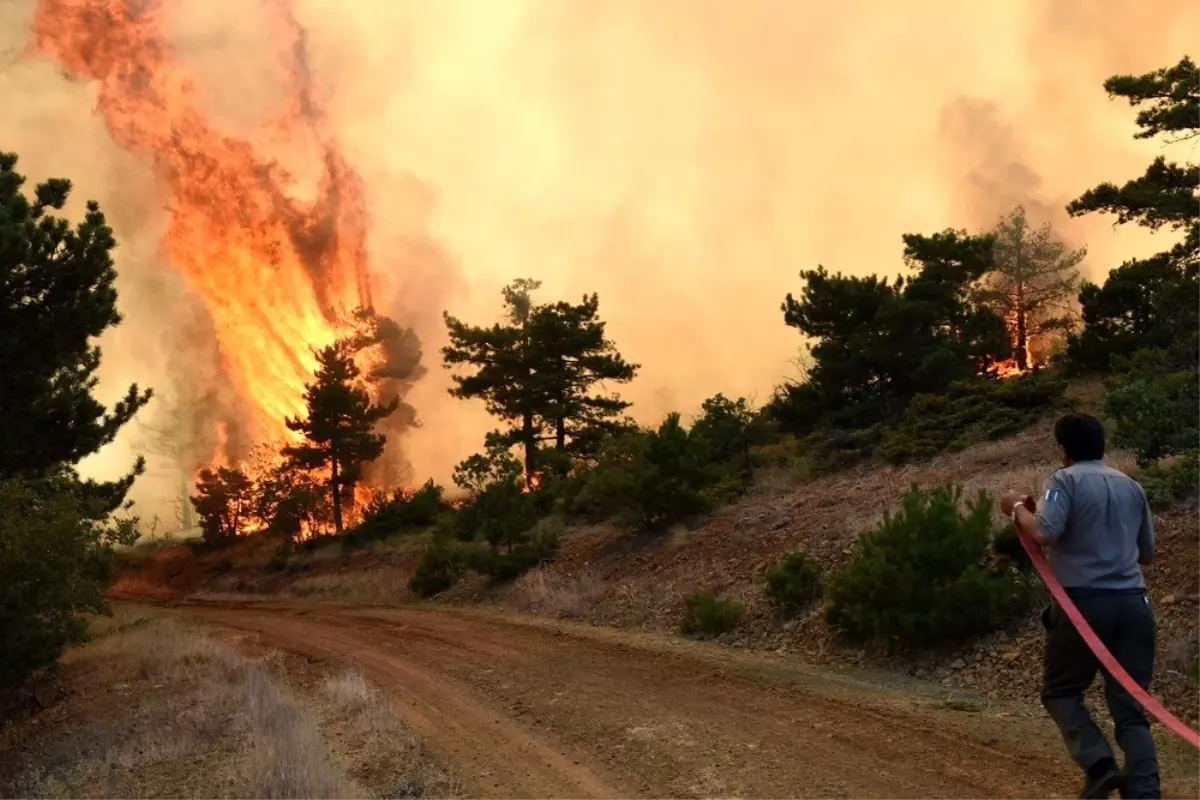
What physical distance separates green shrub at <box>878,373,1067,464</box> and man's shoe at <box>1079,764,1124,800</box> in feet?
62.6

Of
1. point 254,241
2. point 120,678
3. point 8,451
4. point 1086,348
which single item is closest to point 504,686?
point 120,678

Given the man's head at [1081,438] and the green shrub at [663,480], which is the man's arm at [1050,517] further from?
the green shrub at [663,480]

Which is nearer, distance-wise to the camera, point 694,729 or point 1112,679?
point 1112,679

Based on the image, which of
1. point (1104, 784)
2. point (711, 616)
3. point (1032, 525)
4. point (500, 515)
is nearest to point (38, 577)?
point (711, 616)

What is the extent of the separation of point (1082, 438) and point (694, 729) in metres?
4.93

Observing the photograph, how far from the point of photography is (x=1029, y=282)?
50031 millimetres

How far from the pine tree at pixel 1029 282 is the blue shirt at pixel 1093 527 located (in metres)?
48.0

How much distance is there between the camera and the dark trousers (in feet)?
14.8

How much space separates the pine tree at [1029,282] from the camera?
4881 centimetres

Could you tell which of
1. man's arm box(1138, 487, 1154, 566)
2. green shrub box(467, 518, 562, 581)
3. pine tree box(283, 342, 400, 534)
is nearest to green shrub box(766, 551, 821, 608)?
man's arm box(1138, 487, 1154, 566)

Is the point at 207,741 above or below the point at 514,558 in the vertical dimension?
below

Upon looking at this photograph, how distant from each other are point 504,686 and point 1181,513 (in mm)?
9778

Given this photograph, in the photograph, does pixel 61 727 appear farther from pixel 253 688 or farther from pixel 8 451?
pixel 8 451

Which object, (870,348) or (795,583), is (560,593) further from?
(870,348)
